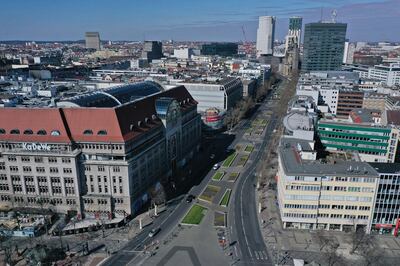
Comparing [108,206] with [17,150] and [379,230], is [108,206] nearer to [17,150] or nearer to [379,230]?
[17,150]

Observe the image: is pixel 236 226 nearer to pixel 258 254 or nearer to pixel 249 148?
pixel 258 254

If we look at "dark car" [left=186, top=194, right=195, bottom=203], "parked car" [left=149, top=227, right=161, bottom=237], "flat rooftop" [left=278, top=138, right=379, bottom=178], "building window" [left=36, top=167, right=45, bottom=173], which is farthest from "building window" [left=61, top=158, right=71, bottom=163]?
"flat rooftop" [left=278, top=138, right=379, bottom=178]

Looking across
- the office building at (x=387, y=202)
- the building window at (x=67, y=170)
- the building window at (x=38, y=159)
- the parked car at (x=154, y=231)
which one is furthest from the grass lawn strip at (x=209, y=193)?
the building window at (x=38, y=159)

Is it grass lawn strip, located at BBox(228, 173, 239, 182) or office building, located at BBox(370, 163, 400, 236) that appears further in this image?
grass lawn strip, located at BBox(228, 173, 239, 182)

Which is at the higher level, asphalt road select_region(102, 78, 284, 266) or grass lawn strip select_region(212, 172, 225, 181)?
grass lawn strip select_region(212, 172, 225, 181)

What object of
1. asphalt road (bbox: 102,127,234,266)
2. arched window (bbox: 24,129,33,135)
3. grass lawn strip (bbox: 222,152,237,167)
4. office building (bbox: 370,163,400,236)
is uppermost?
arched window (bbox: 24,129,33,135)

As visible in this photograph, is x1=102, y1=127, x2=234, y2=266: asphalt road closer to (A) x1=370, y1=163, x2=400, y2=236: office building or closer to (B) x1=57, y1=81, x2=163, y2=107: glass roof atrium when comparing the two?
(B) x1=57, y1=81, x2=163, y2=107: glass roof atrium

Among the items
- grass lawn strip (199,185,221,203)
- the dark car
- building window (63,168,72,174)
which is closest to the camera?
building window (63,168,72,174)

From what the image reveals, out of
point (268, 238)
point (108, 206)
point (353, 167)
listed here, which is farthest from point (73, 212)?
point (353, 167)
